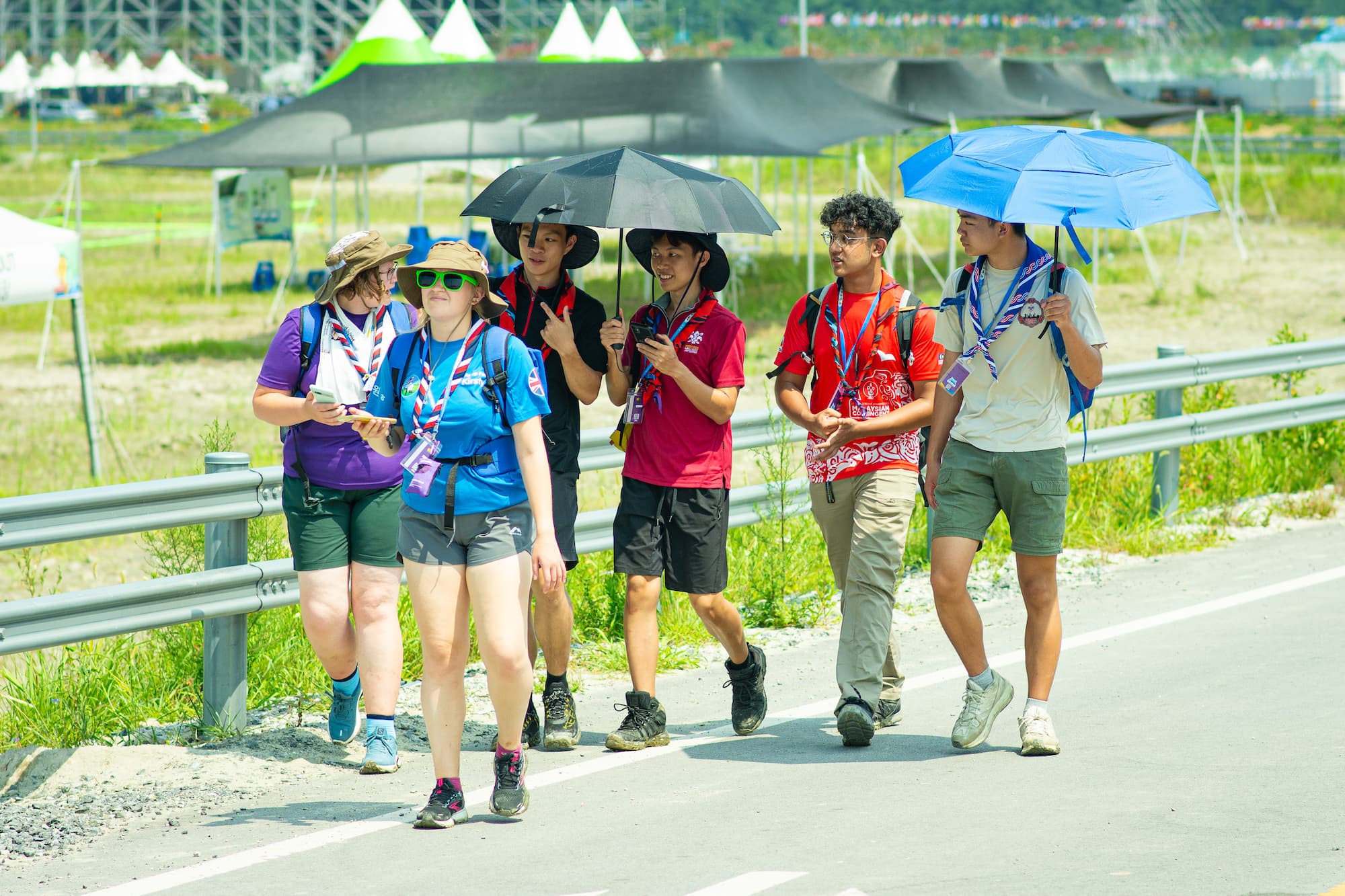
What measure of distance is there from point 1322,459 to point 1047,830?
269 inches

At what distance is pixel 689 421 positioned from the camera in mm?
5664

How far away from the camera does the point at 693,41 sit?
6378 inches

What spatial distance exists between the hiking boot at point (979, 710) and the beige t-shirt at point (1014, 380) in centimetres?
87

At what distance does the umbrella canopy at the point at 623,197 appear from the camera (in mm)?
5305

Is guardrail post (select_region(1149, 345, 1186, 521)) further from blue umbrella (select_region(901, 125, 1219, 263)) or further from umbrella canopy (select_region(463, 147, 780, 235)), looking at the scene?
umbrella canopy (select_region(463, 147, 780, 235))

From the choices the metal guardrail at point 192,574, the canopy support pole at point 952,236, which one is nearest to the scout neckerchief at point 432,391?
the metal guardrail at point 192,574

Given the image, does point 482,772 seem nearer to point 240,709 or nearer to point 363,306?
point 240,709

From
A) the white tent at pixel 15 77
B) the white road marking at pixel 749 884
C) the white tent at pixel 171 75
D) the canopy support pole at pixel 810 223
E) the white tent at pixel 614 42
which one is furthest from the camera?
the white tent at pixel 171 75

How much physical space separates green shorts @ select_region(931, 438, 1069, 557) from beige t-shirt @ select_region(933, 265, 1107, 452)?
0.05m

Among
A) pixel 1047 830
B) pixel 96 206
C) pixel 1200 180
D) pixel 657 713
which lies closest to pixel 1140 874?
pixel 1047 830

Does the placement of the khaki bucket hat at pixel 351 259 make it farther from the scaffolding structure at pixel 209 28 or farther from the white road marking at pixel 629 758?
the scaffolding structure at pixel 209 28

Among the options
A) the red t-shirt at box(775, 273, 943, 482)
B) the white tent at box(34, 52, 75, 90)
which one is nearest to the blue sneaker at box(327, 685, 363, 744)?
the red t-shirt at box(775, 273, 943, 482)

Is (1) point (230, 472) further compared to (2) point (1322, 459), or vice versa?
(2) point (1322, 459)

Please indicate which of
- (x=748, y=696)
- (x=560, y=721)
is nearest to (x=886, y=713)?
(x=748, y=696)
